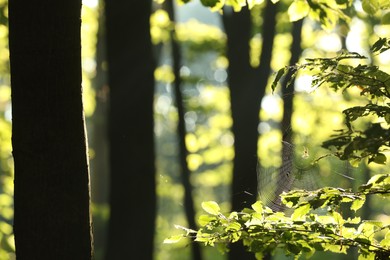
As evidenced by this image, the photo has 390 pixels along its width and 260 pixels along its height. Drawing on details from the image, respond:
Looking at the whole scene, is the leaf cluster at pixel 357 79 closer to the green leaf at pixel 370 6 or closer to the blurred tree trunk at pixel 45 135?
the green leaf at pixel 370 6

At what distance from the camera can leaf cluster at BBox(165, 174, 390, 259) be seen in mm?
2959

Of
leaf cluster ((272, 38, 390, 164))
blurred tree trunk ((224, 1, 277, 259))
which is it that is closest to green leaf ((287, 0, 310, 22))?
leaf cluster ((272, 38, 390, 164))

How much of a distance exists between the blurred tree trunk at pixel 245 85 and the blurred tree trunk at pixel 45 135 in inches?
270

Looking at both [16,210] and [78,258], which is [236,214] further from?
[16,210]

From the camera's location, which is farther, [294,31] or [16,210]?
[294,31]

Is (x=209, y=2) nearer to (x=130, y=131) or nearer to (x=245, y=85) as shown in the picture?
(x=130, y=131)

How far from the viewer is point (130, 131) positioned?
8.58m

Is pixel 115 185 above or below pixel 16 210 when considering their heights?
below

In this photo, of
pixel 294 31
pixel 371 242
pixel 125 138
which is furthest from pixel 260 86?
pixel 371 242

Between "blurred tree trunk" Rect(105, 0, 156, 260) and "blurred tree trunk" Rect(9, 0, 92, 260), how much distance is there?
18.6ft

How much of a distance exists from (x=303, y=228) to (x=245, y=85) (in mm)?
7772

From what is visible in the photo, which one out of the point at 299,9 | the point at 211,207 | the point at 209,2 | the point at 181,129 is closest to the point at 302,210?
the point at 211,207

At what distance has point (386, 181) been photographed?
299cm

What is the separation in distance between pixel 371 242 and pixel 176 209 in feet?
165
